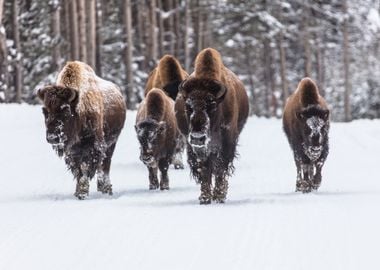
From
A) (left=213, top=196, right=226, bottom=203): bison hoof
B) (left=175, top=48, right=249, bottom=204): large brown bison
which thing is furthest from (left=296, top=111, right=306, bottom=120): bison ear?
(left=213, top=196, right=226, bottom=203): bison hoof

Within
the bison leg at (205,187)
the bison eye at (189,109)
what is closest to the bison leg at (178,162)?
the bison leg at (205,187)

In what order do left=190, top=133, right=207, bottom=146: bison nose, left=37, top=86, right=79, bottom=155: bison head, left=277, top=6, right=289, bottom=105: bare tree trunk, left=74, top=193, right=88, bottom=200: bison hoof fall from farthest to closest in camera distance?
left=277, top=6, right=289, bottom=105: bare tree trunk < left=74, top=193, right=88, bottom=200: bison hoof < left=37, top=86, right=79, bottom=155: bison head < left=190, top=133, right=207, bottom=146: bison nose

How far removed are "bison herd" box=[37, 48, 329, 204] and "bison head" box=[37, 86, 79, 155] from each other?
0.5 inches

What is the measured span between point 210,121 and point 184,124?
4.01 ft

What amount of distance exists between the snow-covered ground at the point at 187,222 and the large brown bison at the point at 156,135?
32 cm

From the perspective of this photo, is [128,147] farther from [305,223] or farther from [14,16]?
[14,16]

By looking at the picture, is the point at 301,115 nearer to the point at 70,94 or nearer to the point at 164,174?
the point at 164,174

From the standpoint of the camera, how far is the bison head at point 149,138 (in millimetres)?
12398

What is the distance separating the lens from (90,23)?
32938mm

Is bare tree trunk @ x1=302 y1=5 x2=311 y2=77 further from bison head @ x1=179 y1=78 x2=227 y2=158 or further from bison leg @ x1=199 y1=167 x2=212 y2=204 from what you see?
bison head @ x1=179 y1=78 x2=227 y2=158

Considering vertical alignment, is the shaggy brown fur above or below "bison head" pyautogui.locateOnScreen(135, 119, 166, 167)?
above

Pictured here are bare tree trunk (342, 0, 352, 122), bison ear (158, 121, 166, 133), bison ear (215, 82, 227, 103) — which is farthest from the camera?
bare tree trunk (342, 0, 352, 122)

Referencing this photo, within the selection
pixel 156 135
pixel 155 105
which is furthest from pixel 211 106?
pixel 155 105

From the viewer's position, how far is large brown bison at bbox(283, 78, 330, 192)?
12.0 meters
